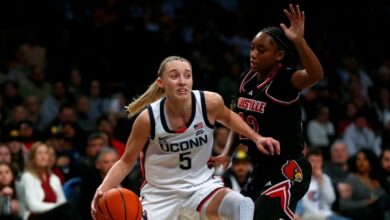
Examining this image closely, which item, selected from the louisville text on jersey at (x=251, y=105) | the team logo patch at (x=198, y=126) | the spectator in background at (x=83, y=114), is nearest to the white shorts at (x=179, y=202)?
the team logo patch at (x=198, y=126)

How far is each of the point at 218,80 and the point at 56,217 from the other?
16.4 feet

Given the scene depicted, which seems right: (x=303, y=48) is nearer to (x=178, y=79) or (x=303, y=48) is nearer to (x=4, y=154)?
(x=178, y=79)

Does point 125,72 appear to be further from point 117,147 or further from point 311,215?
point 311,215

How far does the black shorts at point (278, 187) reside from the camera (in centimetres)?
514

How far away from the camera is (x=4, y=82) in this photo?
10.4 metres

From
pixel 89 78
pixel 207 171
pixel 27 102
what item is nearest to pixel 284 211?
pixel 207 171

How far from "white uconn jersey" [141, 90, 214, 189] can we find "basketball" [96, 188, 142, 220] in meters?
0.24

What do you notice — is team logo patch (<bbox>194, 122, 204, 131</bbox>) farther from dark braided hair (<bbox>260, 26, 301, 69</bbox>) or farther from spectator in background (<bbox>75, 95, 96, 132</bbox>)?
spectator in background (<bbox>75, 95, 96, 132</bbox>)

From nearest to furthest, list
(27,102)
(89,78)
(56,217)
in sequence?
(56,217) → (27,102) → (89,78)

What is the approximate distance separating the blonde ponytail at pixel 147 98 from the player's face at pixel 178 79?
28 cm

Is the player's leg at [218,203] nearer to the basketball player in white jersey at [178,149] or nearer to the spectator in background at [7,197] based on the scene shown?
the basketball player in white jersey at [178,149]

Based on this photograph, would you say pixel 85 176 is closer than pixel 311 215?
Yes

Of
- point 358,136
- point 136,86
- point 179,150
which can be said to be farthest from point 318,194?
point 179,150

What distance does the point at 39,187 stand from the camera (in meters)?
8.13
